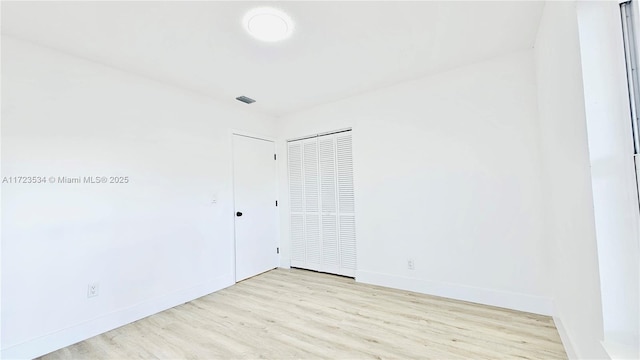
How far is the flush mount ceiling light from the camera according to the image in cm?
190

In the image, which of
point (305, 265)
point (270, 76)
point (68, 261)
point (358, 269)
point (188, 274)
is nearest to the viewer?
point (68, 261)

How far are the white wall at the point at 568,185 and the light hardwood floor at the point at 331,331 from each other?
356 millimetres

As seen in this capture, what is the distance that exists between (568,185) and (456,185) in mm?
1243

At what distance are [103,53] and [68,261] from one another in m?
1.78

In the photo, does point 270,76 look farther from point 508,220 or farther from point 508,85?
point 508,220

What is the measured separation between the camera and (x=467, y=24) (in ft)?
6.98

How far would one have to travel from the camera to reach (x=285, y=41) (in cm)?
225

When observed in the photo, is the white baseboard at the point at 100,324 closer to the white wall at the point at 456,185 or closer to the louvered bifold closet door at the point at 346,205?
the louvered bifold closet door at the point at 346,205

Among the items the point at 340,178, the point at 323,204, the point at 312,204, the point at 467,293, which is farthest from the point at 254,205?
the point at 467,293

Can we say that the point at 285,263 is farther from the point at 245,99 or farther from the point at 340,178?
the point at 245,99

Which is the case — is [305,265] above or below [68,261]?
below

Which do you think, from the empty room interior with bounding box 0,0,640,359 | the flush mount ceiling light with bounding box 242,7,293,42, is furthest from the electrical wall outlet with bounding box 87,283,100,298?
the flush mount ceiling light with bounding box 242,7,293,42

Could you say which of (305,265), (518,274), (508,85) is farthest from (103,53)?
(518,274)

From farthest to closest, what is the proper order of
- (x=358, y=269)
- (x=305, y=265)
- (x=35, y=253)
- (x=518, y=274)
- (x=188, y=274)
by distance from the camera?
1. (x=305, y=265)
2. (x=358, y=269)
3. (x=188, y=274)
4. (x=518, y=274)
5. (x=35, y=253)
